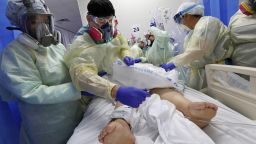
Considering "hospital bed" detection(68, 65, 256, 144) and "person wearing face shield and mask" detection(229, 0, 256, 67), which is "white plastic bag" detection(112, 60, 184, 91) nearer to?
"hospital bed" detection(68, 65, 256, 144)

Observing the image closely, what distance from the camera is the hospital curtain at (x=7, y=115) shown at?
1.23m

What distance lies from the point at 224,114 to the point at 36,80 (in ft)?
3.39

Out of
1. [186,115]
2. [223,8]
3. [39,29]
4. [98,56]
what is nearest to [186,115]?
[186,115]

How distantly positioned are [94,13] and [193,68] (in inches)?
40.5

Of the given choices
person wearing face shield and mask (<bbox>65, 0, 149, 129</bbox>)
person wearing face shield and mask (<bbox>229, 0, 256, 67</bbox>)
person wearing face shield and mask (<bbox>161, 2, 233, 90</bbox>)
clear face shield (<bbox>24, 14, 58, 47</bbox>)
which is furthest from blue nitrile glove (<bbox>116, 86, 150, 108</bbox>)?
person wearing face shield and mask (<bbox>229, 0, 256, 67</bbox>)

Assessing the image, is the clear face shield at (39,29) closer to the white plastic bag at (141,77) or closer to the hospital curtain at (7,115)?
the hospital curtain at (7,115)

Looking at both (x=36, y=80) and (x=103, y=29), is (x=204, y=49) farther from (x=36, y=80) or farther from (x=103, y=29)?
(x=36, y=80)

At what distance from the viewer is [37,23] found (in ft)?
4.06

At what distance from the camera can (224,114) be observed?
3.50ft

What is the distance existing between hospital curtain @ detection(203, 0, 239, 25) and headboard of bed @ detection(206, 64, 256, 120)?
34.6 inches

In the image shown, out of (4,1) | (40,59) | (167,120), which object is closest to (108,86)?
(167,120)

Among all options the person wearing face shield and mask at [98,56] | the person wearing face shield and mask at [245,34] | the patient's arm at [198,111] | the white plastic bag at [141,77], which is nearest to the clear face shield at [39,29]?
the person wearing face shield and mask at [98,56]

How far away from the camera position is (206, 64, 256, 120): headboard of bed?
1.06 meters

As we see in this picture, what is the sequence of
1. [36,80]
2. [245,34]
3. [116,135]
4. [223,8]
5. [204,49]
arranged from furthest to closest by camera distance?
[223,8] → [204,49] → [245,34] → [36,80] → [116,135]
